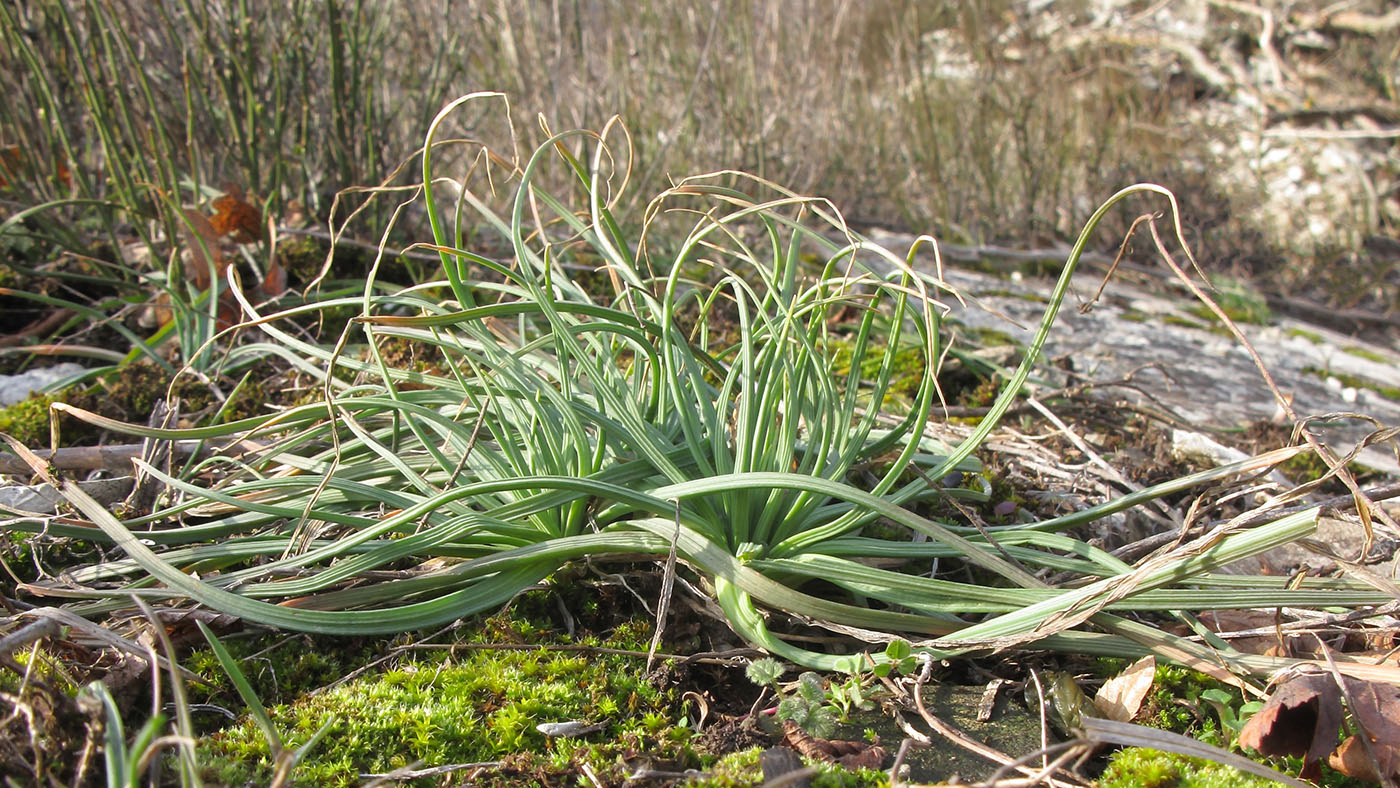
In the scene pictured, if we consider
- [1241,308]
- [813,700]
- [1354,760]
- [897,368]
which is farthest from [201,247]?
[1241,308]

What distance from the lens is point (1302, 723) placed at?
1.14 metres

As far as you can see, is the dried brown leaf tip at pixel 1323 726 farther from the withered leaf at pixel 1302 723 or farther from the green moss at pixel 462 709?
the green moss at pixel 462 709

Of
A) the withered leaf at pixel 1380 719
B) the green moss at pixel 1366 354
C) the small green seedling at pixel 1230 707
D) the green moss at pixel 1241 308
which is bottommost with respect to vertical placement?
the green moss at pixel 1366 354

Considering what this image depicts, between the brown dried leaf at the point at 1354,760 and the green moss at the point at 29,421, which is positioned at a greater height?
the green moss at the point at 29,421

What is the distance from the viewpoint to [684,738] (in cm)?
121

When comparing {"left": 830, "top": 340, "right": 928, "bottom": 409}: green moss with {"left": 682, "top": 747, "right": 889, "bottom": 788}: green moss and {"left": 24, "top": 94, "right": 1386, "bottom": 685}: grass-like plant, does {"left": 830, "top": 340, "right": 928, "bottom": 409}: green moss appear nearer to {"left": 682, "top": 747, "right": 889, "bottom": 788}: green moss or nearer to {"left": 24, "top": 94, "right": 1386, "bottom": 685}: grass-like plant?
{"left": 24, "top": 94, "right": 1386, "bottom": 685}: grass-like plant

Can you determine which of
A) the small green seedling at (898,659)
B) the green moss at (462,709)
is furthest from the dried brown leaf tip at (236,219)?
the small green seedling at (898,659)

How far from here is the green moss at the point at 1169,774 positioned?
1.10 meters

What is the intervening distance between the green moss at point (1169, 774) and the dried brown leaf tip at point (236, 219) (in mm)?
2886

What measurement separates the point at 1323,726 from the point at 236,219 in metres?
3.08

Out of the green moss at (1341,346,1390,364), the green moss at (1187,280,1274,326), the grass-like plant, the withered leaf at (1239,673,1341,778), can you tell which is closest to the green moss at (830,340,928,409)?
the grass-like plant

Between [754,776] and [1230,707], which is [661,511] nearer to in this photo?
[754,776]

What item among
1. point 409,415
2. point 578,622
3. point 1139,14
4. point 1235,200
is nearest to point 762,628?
point 578,622

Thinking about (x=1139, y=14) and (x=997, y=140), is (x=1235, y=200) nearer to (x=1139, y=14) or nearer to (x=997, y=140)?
(x=997, y=140)
